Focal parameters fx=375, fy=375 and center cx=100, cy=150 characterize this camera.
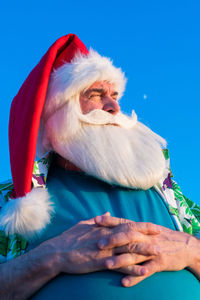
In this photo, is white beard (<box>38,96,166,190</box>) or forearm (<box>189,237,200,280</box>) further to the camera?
white beard (<box>38,96,166,190</box>)

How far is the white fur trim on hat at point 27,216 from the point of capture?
1910 millimetres

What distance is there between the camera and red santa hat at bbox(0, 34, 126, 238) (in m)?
1.94

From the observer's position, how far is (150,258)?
5.52 ft

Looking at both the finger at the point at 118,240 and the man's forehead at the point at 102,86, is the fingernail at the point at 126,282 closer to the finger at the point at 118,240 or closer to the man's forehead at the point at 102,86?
the finger at the point at 118,240

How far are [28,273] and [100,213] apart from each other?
0.49 m

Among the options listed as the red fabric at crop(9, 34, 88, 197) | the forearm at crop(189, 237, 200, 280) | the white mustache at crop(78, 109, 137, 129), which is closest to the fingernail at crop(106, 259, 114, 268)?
the forearm at crop(189, 237, 200, 280)

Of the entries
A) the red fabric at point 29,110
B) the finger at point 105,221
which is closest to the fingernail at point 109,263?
the finger at point 105,221

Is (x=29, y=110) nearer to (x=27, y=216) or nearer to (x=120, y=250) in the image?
(x=27, y=216)

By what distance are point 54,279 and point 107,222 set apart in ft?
1.16

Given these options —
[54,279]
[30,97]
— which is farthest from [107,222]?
[30,97]

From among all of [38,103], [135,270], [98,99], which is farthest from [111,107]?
[135,270]

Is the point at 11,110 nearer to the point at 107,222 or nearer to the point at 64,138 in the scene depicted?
the point at 64,138

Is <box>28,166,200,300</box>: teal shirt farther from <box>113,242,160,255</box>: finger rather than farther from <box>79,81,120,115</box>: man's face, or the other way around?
<box>79,81,120,115</box>: man's face

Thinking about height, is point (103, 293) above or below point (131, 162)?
below
